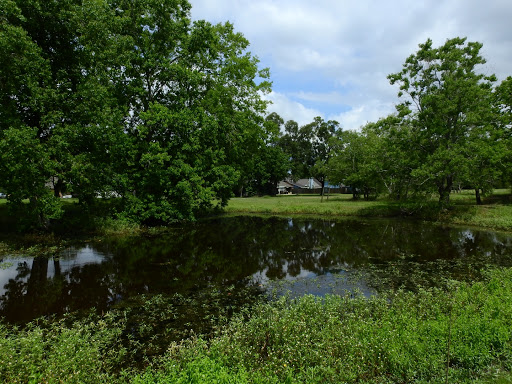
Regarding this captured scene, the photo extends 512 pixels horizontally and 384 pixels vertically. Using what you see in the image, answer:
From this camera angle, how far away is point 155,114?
77.1 ft

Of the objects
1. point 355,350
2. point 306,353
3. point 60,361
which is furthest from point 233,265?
point 60,361

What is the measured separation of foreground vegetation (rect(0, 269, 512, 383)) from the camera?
4.98 meters

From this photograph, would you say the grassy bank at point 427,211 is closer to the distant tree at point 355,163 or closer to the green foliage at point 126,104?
the green foliage at point 126,104

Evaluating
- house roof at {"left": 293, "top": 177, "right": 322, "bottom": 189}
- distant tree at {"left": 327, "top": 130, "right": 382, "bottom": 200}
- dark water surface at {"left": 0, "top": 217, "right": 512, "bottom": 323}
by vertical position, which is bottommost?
dark water surface at {"left": 0, "top": 217, "right": 512, "bottom": 323}

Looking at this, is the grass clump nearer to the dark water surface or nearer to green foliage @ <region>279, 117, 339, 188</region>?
the dark water surface

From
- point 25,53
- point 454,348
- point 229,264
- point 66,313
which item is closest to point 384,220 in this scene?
point 229,264

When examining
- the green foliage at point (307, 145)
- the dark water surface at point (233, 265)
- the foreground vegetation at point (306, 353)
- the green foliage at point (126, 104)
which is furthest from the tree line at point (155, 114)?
the green foliage at point (307, 145)

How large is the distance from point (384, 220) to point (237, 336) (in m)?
27.5

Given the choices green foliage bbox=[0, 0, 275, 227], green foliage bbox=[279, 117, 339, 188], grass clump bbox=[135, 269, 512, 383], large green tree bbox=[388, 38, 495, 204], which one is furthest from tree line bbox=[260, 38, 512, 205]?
green foliage bbox=[279, 117, 339, 188]

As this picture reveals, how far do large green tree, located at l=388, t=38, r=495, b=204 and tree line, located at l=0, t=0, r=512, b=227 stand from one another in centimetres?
12

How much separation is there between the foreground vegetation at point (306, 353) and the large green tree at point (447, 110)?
883 inches

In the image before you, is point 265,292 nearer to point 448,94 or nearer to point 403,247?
point 403,247

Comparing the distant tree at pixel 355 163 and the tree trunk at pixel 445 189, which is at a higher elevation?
the distant tree at pixel 355 163

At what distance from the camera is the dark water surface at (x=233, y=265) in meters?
10.5
